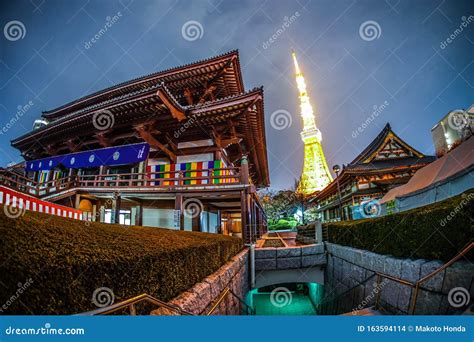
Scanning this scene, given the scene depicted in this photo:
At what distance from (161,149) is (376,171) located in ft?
51.8

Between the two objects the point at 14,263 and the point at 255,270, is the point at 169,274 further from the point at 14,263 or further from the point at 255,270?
the point at 255,270

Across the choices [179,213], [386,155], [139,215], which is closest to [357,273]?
[179,213]

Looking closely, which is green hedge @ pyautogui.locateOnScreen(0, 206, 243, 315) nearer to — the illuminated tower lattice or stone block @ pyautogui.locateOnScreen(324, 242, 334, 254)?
stone block @ pyautogui.locateOnScreen(324, 242, 334, 254)

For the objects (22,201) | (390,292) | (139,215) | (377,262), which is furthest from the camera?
(139,215)

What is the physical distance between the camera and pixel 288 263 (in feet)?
26.1

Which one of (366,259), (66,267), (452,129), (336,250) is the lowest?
(336,250)

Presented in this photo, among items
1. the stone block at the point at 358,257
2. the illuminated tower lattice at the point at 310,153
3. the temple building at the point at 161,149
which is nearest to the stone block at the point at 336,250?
the stone block at the point at 358,257

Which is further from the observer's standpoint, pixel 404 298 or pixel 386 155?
pixel 386 155

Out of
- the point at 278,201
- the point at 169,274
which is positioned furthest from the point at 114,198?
the point at 278,201

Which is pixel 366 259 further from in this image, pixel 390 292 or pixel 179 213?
pixel 179 213

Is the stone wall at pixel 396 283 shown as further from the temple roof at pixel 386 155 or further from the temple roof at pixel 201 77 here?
the temple roof at pixel 386 155

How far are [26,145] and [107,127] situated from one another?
306 inches

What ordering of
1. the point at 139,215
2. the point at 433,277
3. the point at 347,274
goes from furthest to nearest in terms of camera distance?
1. the point at 139,215
2. the point at 347,274
3. the point at 433,277

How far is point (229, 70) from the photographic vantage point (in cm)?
1198
